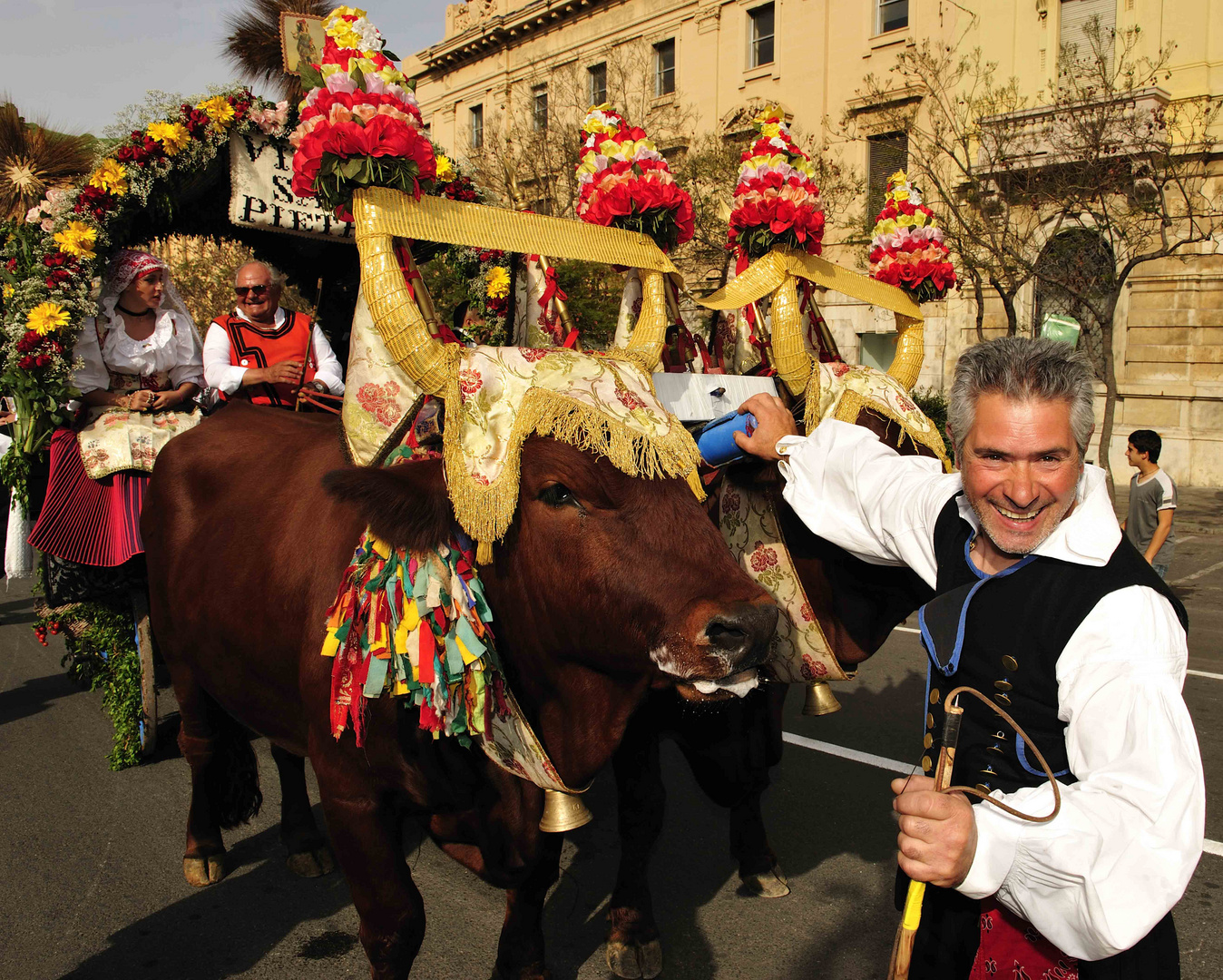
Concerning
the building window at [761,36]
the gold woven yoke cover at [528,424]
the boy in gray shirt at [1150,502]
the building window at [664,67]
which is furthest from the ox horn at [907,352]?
the building window at [664,67]

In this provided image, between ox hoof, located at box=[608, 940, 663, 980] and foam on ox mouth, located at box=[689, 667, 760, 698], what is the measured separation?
1.59 metres

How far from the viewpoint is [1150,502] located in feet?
27.1

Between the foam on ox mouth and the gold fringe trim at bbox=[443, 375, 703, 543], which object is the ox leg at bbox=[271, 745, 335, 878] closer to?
the gold fringe trim at bbox=[443, 375, 703, 543]

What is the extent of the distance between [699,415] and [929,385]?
18.9 meters

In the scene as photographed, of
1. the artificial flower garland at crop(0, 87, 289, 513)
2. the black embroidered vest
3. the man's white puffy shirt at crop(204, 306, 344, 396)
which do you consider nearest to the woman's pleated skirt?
the artificial flower garland at crop(0, 87, 289, 513)

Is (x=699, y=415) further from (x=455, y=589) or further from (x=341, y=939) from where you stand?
(x=341, y=939)

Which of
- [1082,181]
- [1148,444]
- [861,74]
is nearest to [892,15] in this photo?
[861,74]

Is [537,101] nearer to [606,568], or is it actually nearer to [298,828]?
[298,828]

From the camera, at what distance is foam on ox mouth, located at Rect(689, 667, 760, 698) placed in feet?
6.95

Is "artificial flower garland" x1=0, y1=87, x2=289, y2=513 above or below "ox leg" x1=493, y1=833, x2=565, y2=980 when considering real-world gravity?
above

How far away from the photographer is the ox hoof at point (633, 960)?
3236mm

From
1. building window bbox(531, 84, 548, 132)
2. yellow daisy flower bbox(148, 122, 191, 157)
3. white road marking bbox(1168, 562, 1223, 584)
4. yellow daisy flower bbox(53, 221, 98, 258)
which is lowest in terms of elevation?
white road marking bbox(1168, 562, 1223, 584)

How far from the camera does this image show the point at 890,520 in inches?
91.4

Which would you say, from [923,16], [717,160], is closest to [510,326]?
[717,160]
